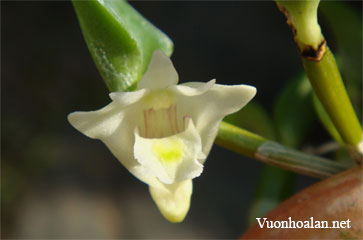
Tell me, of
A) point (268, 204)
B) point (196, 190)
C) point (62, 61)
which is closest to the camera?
point (268, 204)

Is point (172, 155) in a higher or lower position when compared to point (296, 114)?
higher

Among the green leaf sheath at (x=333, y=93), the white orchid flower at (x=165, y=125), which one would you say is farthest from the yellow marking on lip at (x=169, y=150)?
the green leaf sheath at (x=333, y=93)

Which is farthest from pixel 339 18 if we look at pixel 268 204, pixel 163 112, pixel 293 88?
pixel 163 112

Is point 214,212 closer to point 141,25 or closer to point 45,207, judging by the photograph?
point 45,207

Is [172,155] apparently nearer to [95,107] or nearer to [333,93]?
[333,93]

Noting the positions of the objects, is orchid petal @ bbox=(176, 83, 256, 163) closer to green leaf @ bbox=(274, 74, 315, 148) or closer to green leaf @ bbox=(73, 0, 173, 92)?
green leaf @ bbox=(73, 0, 173, 92)

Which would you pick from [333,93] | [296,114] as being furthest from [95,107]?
[333,93]

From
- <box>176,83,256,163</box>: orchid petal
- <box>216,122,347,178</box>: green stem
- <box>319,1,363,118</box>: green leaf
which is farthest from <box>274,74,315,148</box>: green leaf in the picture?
<box>176,83,256,163</box>: orchid petal

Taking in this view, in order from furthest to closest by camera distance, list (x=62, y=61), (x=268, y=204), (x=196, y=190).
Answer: (x=62, y=61)
(x=196, y=190)
(x=268, y=204)
